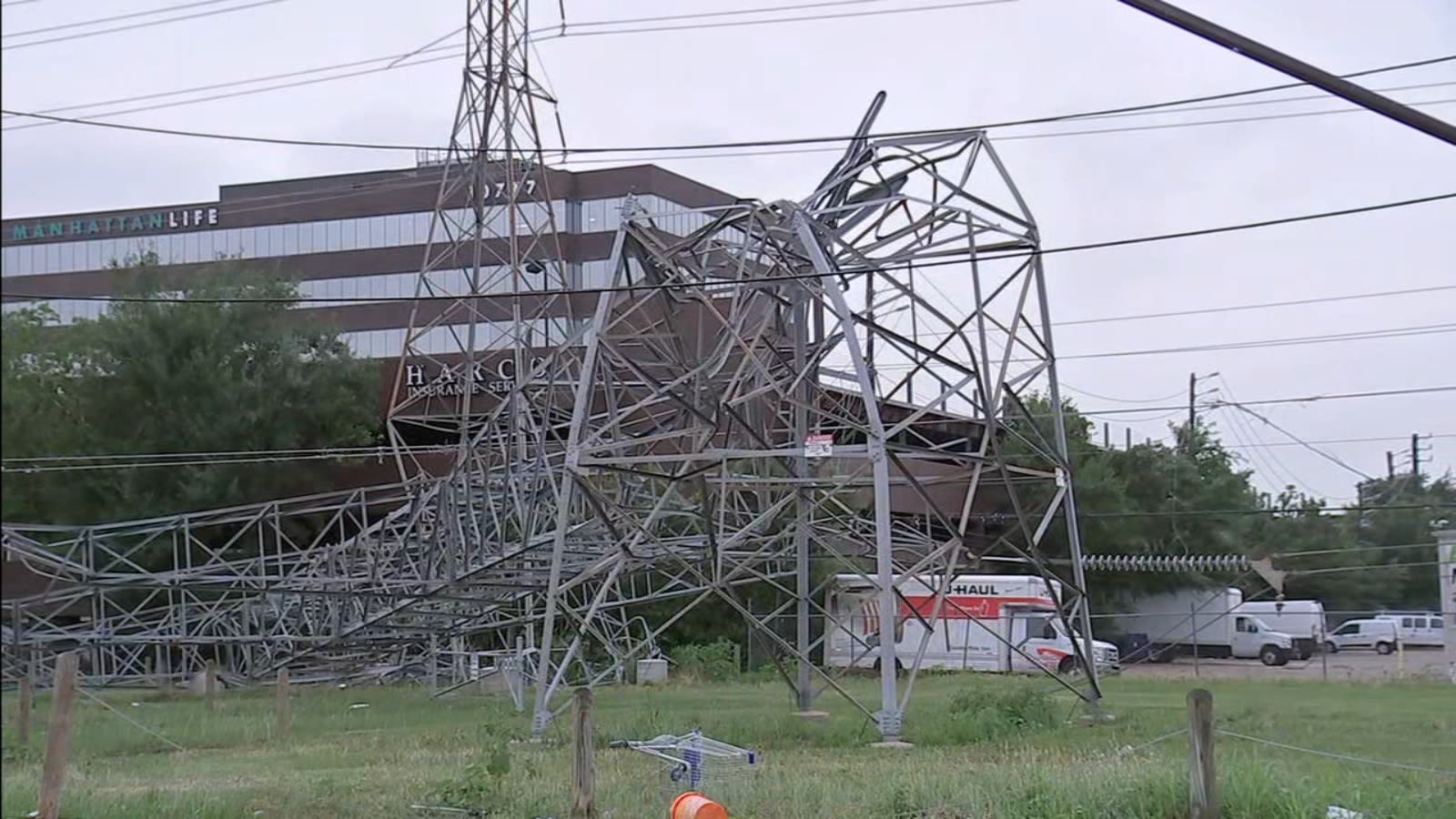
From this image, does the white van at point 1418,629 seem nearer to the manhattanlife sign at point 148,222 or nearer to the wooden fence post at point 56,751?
the wooden fence post at point 56,751

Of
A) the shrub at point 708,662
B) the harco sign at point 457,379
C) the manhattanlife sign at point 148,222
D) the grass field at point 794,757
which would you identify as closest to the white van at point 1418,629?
the grass field at point 794,757

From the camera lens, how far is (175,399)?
3225 centimetres

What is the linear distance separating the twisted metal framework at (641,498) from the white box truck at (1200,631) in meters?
12.0

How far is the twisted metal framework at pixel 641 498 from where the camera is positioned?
2711cm

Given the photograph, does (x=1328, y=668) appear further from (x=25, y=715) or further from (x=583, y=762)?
(x=25, y=715)

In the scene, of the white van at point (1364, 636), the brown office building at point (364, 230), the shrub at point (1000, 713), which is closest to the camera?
the shrub at point (1000, 713)

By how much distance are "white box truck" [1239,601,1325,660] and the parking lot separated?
19.1 inches

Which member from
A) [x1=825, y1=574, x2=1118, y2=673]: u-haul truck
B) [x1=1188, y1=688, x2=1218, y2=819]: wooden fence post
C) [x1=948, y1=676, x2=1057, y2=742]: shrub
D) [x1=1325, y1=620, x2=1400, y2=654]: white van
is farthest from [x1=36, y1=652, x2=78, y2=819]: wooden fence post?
[x1=1325, y1=620, x2=1400, y2=654]: white van

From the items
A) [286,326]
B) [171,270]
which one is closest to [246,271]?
[171,270]

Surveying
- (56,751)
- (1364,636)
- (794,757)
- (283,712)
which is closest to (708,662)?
(283,712)

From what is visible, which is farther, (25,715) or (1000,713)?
(1000,713)

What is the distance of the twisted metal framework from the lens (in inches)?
1067

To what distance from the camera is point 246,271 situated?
55156 millimetres

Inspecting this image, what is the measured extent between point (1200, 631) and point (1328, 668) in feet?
17.7
